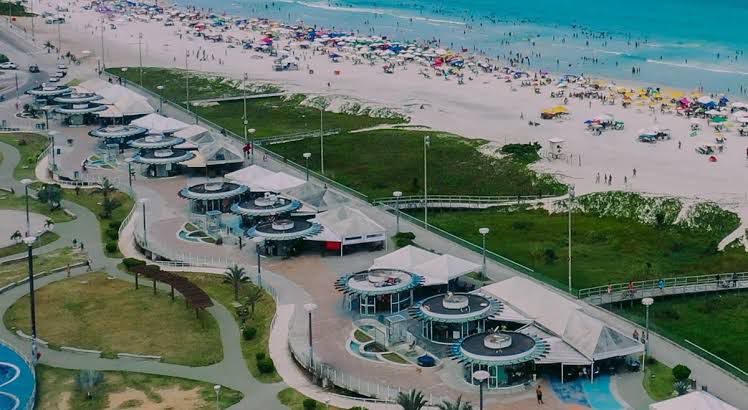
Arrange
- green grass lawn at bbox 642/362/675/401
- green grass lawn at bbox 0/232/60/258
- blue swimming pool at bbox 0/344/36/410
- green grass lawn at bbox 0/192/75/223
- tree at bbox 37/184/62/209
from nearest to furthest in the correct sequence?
1. blue swimming pool at bbox 0/344/36/410
2. green grass lawn at bbox 642/362/675/401
3. green grass lawn at bbox 0/232/60/258
4. green grass lawn at bbox 0/192/75/223
5. tree at bbox 37/184/62/209

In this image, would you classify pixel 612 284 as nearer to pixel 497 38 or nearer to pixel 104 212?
pixel 104 212

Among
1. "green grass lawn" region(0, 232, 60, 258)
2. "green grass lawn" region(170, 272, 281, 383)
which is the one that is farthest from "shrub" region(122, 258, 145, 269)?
"green grass lawn" region(0, 232, 60, 258)

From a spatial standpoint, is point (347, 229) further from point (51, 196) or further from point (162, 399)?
point (51, 196)

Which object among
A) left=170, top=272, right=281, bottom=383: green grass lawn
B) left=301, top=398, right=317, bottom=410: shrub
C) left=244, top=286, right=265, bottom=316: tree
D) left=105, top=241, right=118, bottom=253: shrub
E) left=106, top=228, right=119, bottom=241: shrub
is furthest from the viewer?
left=106, top=228, right=119, bottom=241: shrub

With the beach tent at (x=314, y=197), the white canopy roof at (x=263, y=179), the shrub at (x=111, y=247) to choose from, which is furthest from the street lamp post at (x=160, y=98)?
the shrub at (x=111, y=247)

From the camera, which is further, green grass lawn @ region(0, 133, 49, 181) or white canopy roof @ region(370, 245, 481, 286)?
green grass lawn @ region(0, 133, 49, 181)

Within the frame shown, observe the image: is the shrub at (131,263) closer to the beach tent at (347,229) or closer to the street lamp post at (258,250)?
the street lamp post at (258,250)

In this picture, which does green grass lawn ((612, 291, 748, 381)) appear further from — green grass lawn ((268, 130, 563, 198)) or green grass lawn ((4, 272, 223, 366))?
green grass lawn ((268, 130, 563, 198))
